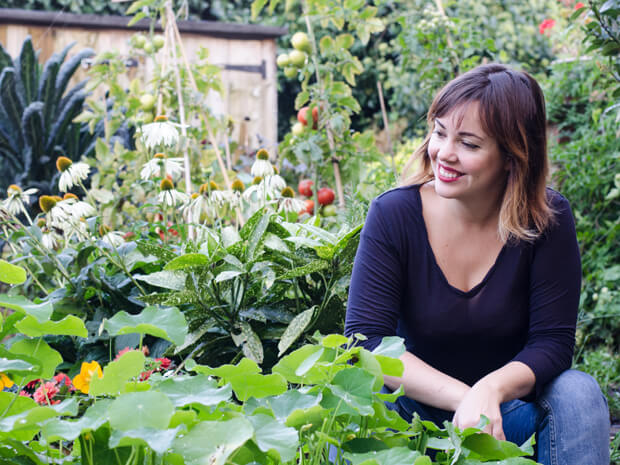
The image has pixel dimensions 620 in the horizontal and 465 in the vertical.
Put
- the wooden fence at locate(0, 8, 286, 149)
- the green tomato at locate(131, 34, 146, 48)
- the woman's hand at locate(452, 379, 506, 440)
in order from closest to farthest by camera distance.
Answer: the woman's hand at locate(452, 379, 506, 440)
the green tomato at locate(131, 34, 146, 48)
the wooden fence at locate(0, 8, 286, 149)

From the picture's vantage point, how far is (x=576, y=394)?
1.25 metres

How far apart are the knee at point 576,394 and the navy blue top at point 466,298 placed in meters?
0.09

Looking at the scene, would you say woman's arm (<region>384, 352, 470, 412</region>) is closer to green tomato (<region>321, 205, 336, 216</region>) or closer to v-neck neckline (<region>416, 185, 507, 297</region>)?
v-neck neckline (<region>416, 185, 507, 297</region>)

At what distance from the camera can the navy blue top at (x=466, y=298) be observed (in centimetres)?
141

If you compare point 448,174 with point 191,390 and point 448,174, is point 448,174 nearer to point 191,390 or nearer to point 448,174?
point 448,174

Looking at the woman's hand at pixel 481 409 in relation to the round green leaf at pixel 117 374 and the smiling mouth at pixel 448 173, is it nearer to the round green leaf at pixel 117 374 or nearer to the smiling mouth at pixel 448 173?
the smiling mouth at pixel 448 173

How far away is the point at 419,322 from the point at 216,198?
894mm

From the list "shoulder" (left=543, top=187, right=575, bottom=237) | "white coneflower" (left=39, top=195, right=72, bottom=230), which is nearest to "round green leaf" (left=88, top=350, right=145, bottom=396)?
"shoulder" (left=543, top=187, right=575, bottom=237)

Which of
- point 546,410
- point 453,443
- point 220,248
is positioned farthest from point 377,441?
point 220,248

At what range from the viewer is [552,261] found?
1.43m

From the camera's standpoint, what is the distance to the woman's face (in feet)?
4.49

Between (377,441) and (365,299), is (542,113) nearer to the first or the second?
(365,299)

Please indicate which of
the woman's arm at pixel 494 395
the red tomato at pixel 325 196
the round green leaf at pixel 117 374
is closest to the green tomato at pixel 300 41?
the red tomato at pixel 325 196

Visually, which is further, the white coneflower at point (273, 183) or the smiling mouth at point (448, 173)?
the white coneflower at point (273, 183)
